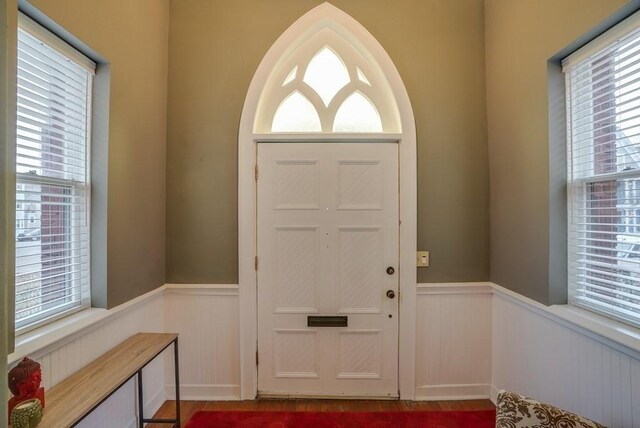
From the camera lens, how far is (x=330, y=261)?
8.08 ft

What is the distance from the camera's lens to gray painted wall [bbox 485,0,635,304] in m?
1.79

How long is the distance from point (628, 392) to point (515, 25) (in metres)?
2.17

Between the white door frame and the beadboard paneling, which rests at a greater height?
the white door frame

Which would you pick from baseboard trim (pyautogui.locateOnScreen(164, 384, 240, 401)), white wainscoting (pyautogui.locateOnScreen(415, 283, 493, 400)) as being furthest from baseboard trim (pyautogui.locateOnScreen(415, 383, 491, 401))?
baseboard trim (pyautogui.locateOnScreen(164, 384, 240, 401))

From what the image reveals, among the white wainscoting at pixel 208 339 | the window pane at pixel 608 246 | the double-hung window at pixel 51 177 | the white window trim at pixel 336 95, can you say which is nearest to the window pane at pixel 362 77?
the white window trim at pixel 336 95

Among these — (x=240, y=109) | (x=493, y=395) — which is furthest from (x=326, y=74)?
(x=493, y=395)

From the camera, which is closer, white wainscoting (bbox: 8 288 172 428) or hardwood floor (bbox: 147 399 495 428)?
white wainscoting (bbox: 8 288 172 428)

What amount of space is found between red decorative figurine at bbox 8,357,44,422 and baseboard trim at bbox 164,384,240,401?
1.45 m

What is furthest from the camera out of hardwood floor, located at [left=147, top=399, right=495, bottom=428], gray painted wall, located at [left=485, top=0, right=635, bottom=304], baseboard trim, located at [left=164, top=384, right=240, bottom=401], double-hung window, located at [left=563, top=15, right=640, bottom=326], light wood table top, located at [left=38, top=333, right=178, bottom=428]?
baseboard trim, located at [left=164, top=384, right=240, bottom=401]

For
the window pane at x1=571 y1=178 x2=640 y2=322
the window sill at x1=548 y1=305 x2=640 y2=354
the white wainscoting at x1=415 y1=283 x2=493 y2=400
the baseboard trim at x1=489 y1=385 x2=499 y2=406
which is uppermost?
the window pane at x1=571 y1=178 x2=640 y2=322

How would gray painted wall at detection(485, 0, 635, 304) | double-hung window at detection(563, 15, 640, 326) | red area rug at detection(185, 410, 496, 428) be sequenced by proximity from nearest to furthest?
1. double-hung window at detection(563, 15, 640, 326)
2. gray painted wall at detection(485, 0, 635, 304)
3. red area rug at detection(185, 410, 496, 428)

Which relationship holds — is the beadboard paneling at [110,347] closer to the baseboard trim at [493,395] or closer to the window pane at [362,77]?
the window pane at [362,77]

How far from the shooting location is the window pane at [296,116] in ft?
8.31

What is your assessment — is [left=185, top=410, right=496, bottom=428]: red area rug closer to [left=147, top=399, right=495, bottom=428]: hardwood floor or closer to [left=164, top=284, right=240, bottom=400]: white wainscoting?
[left=147, top=399, right=495, bottom=428]: hardwood floor
